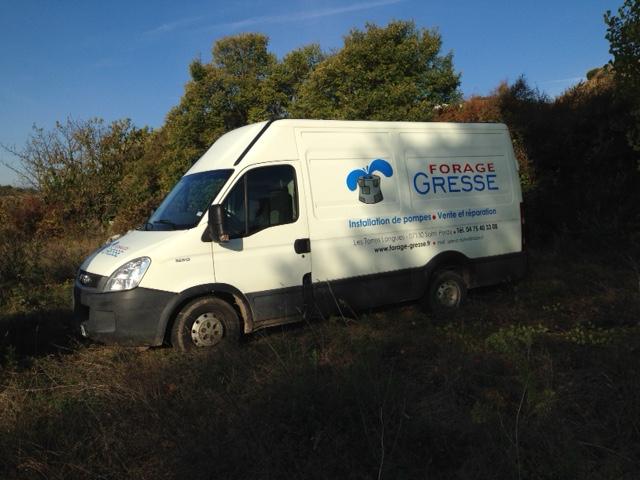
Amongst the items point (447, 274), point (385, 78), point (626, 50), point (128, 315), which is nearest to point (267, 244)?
point (128, 315)

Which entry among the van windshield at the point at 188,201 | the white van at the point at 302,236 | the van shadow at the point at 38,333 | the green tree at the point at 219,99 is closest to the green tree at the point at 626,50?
the white van at the point at 302,236

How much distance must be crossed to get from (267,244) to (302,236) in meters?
0.40

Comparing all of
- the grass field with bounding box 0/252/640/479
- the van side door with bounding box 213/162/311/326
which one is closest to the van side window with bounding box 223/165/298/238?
the van side door with bounding box 213/162/311/326

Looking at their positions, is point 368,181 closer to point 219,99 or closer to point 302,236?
point 302,236

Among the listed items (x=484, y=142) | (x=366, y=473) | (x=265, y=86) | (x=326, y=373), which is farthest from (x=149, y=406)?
(x=265, y=86)

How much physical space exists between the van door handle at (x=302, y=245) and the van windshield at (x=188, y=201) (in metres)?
0.99

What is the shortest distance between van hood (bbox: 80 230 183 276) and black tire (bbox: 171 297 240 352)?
68cm

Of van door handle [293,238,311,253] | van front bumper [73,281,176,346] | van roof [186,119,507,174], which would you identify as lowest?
van front bumper [73,281,176,346]

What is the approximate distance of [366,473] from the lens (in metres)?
2.88

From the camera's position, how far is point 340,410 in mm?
3244

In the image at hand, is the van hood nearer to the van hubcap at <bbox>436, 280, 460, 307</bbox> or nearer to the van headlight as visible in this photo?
the van headlight

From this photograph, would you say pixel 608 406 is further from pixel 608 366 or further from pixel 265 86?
pixel 265 86

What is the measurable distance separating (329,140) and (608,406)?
148 inches

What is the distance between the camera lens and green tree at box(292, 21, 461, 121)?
61.9 ft
